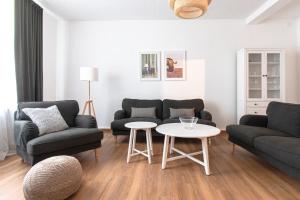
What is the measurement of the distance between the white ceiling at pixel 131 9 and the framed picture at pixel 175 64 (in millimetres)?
812

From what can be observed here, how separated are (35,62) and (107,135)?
200cm

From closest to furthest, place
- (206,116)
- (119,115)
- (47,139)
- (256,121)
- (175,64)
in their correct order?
(47,139), (256,121), (206,116), (119,115), (175,64)

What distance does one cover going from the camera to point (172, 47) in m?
4.34

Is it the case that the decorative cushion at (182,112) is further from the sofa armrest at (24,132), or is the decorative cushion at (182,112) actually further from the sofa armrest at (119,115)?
the sofa armrest at (24,132)

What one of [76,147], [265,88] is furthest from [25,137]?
[265,88]

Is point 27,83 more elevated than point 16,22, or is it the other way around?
point 16,22

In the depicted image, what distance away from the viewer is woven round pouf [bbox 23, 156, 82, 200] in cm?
161

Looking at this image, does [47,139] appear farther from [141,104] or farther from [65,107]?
[141,104]

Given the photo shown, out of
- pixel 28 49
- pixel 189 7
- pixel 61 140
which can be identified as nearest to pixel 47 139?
pixel 61 140

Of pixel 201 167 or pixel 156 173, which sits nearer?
pixel 156 173

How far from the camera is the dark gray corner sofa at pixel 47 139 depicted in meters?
2.20

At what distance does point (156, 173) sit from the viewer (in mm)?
2250

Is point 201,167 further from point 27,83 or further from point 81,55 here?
point 81,55

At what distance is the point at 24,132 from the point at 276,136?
3.13m
